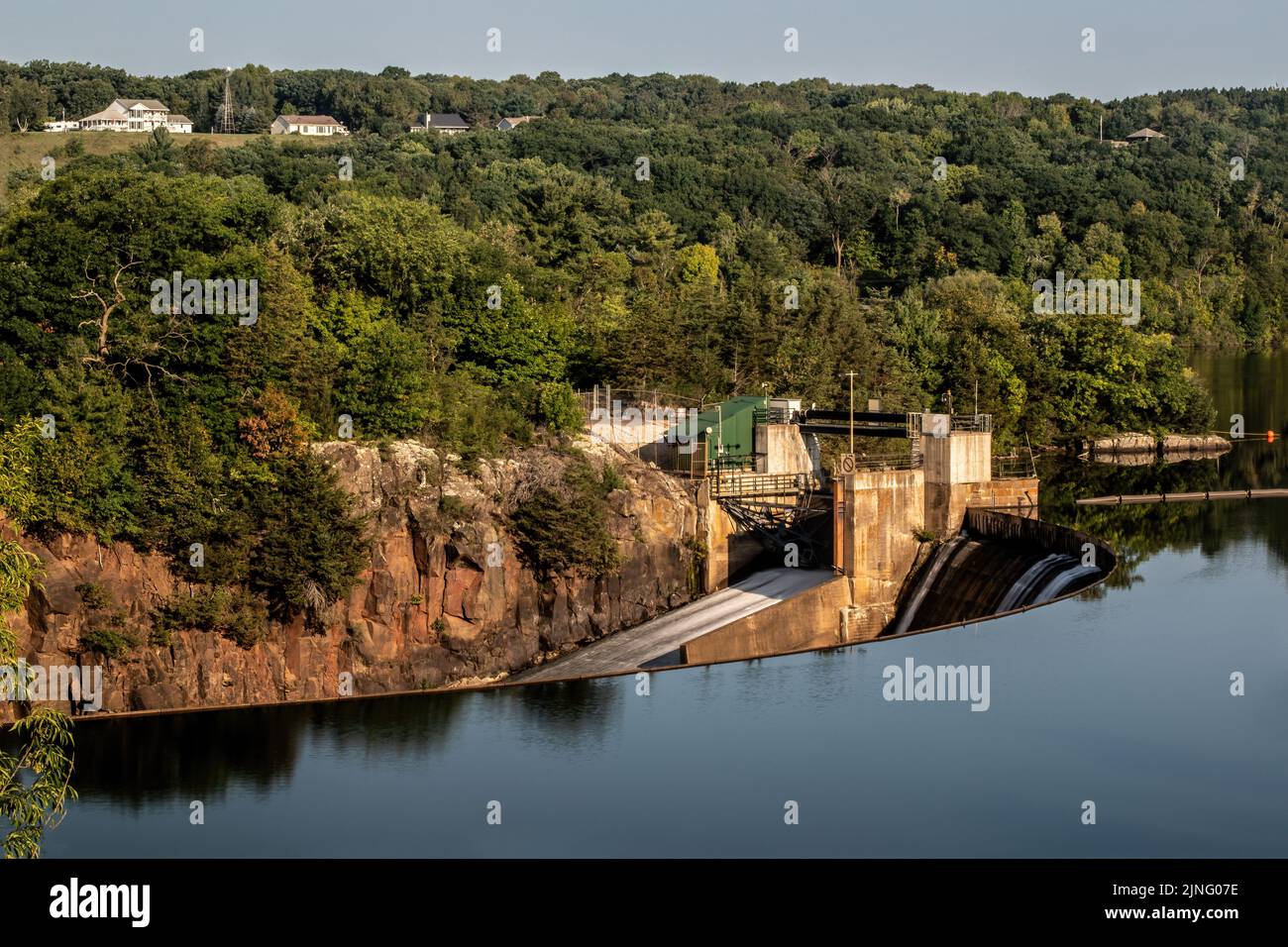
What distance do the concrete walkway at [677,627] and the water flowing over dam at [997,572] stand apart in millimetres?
3884

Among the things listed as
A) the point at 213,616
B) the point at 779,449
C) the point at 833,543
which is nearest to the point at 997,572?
the point at 833,543

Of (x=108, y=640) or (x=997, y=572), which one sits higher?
(x=997, y=572)

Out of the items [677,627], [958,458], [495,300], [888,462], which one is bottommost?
[677,627]

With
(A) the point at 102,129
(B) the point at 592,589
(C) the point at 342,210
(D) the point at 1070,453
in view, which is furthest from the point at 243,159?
(B) the point at 592,589

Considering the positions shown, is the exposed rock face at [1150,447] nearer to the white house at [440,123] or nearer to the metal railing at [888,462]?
the metal railing at [888,462]

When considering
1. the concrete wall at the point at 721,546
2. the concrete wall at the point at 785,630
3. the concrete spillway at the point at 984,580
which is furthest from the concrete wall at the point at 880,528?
the concrete wall at the point at 721,546

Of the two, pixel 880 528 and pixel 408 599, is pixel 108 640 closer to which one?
pixel 408 599

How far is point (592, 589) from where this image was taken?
5859cm

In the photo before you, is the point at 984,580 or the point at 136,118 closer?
the point at 984,580

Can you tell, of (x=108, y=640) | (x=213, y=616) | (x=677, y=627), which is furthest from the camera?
(x=677, y=627)

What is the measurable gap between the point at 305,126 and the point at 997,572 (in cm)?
13706

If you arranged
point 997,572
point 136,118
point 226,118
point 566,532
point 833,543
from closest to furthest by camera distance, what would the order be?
point 997,572 → point 833,543 → point 566,532 → point 136,118 → point 226,118

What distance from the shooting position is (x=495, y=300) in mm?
68188

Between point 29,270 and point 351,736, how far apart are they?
87.6 ft
